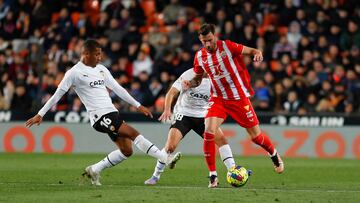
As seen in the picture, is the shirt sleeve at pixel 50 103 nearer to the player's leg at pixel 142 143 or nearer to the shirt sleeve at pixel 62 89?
the shirt sleeve at pixel 62 89

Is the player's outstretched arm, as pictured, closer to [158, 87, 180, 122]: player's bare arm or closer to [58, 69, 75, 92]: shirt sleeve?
[58, 69, 75, 92]: shirt sleeve

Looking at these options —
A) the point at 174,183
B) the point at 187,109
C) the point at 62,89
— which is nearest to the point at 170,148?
the point at 174,183

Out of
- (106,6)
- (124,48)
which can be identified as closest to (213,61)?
(124,48)

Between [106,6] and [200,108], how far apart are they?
Result: 37.7 feet

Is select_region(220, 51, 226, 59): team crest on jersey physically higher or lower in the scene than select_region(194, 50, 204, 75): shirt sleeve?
higher

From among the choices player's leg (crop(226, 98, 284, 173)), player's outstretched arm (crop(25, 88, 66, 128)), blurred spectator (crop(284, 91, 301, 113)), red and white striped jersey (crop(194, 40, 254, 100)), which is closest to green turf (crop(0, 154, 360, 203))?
player's leg (crop(226, 98, 284, 173))

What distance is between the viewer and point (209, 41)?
39.5ft

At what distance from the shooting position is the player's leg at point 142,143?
475 inches

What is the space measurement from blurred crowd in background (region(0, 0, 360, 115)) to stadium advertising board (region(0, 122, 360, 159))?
0.55 m

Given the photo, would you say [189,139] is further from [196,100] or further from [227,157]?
[227,157]

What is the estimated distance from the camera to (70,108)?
22.0 metres

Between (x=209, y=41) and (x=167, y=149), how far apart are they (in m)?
1.96

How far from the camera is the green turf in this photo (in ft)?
34.2

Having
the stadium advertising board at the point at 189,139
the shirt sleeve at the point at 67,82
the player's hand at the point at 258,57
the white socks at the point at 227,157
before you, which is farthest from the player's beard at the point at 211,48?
the stadium advertising board at the point at 189,139
